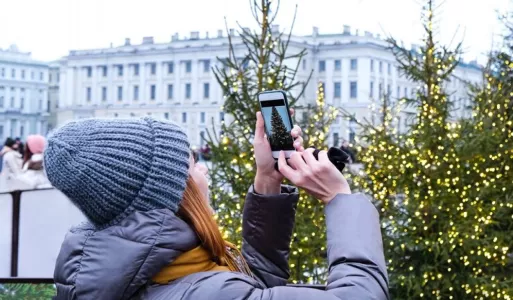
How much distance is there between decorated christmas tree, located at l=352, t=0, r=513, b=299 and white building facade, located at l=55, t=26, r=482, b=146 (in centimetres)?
5436

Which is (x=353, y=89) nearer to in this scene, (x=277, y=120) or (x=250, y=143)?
(x=250, y=143)

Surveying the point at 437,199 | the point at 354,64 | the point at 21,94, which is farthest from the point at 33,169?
the point at 21,94

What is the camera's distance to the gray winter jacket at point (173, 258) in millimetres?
1176

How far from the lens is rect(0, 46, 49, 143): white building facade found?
261 feet

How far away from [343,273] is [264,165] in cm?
43

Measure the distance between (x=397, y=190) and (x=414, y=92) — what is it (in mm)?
650

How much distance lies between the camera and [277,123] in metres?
1.51

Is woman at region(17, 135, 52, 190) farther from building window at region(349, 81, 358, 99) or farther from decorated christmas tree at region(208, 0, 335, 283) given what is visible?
building window at region(349, 81, 358, 99)

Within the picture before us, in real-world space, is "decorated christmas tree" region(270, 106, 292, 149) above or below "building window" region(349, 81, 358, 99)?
below

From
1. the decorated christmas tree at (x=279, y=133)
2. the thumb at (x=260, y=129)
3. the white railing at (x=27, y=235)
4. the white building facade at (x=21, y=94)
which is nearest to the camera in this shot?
the decorated christmas tree at (x=279, y=133)

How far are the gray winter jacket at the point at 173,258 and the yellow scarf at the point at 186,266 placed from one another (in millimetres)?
12

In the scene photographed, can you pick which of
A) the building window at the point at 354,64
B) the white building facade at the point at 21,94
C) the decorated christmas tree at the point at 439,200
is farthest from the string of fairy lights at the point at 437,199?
the white building facade at the point at 21,94

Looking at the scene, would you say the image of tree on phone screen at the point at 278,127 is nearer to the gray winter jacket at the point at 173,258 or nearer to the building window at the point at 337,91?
the gray winter jacket at the point at 173,258

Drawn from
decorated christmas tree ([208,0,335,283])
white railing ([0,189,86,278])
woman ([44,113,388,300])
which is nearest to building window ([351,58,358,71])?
white railing ([0,189,86,278])
